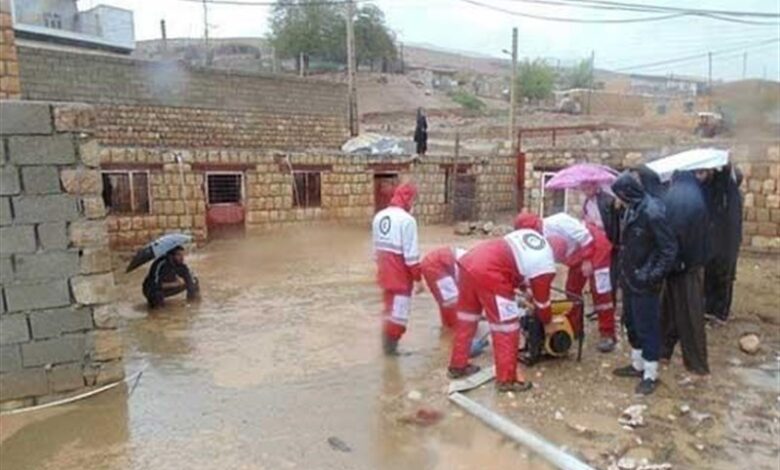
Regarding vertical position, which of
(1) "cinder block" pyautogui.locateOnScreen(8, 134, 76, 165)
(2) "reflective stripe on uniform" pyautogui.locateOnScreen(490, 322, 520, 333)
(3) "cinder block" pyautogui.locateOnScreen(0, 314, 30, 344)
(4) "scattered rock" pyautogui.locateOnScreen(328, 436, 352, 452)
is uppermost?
(1) "cinder block" pyautogui.locateOnScreen(8, 134, 76, 165)

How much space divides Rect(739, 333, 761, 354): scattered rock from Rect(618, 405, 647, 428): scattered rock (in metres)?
2.25

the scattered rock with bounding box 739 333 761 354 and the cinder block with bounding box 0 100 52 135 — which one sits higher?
the cinder block with bounding box 0 100 52 135

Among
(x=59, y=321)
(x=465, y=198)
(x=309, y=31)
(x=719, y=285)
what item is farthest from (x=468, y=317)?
(x=309, y=31)

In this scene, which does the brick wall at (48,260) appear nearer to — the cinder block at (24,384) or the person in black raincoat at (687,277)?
the cinder block at (24,384)

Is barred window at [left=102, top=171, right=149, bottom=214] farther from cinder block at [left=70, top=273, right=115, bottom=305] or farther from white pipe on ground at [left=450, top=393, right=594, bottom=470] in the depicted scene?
white pipe on ground at [left=450, top=393, right=594, bottom=470]

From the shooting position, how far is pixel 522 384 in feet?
18.4

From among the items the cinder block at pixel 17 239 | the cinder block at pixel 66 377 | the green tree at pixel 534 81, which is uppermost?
the green tree at pixel 534 81

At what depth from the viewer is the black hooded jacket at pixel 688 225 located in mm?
5559

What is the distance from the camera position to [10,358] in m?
5.41

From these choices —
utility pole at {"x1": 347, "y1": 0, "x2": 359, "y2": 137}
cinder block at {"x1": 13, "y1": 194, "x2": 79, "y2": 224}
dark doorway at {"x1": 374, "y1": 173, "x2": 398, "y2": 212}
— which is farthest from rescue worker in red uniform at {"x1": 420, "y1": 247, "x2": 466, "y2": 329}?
utility pole at {"x1": 347, "y1": 0, "x2": 359, "y2": 137}

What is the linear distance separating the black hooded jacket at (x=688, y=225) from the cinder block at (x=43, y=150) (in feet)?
15.9

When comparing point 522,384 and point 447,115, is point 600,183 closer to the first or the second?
point 522,384

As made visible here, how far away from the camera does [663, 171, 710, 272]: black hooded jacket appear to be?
18.2 ft

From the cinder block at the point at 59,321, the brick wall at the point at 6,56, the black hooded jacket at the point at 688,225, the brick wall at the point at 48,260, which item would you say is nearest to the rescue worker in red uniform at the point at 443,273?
the black hooded jacket at the point at 688,225
